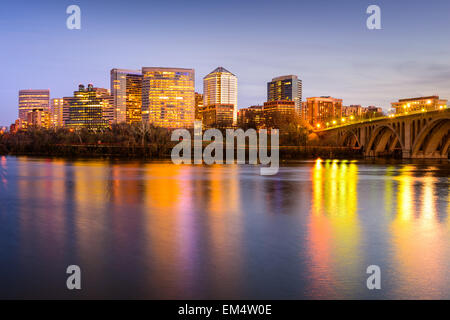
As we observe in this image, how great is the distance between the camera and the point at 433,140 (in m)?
85.0

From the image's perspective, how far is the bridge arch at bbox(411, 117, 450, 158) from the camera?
265 feet

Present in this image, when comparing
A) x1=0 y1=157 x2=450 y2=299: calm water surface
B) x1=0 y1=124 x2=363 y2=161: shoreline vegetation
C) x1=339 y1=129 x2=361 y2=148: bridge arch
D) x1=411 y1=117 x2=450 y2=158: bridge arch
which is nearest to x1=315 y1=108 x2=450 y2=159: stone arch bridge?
x1=411 y1=117 x2=450 y2=158: bridge arch

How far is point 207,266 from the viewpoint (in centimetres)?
1160

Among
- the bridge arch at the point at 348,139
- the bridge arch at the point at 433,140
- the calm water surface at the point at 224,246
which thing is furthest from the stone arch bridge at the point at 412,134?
the calm water surface at the point at 224,246

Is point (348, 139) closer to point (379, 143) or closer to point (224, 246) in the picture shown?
point (379, 143)

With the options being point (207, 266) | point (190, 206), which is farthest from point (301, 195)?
point (207, 266)

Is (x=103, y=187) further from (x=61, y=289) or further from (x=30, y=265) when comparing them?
(x=61, y=289)

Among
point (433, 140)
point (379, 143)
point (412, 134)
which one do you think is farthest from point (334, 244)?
point (379, 143)

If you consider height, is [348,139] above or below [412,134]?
below

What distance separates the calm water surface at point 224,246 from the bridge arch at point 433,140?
60.9 metres

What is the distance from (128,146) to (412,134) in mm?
69491

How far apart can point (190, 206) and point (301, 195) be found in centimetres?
900

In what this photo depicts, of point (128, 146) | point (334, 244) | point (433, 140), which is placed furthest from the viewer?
point (128, 146)

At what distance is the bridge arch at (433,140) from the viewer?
8081 cm
